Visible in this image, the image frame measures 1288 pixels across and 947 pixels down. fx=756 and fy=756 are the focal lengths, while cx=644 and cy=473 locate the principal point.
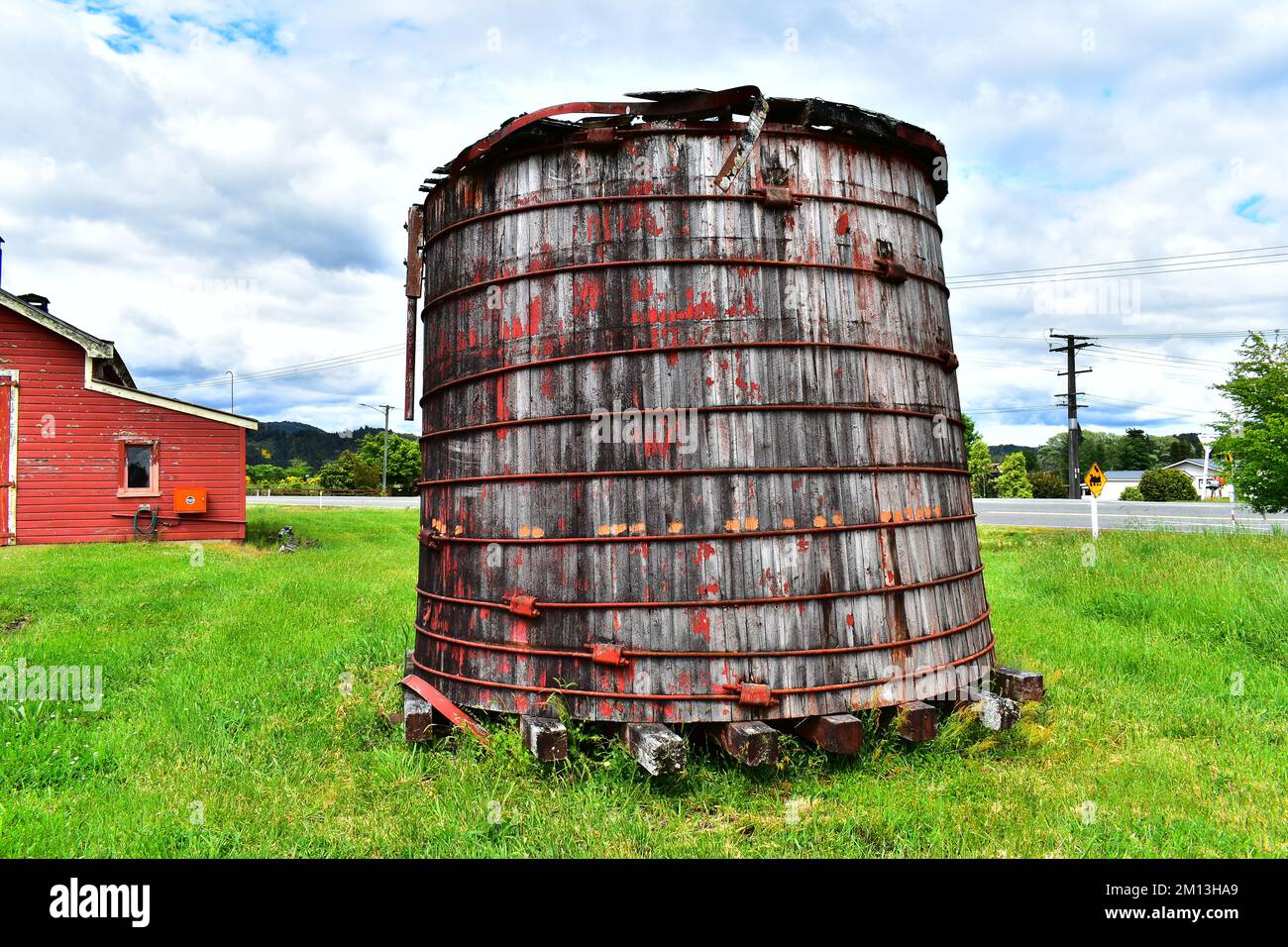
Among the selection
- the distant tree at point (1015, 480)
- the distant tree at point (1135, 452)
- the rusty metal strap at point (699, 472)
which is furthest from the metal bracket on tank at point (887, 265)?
the distant tree at point (1135, 452)

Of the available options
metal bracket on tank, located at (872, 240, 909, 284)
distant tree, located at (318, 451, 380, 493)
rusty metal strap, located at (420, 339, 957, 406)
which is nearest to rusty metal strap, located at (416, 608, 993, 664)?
rusty metal strap, located at (420, 339, 957, 406)

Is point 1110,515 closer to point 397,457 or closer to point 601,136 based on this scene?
point 601,136

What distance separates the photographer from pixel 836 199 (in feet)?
17.7

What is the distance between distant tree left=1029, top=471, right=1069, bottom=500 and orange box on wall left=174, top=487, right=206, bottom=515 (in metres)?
58.9

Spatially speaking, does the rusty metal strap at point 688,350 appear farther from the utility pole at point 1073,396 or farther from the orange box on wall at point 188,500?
the utility pole at point 1073,396

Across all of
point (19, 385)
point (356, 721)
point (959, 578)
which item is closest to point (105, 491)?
point (19, 385)

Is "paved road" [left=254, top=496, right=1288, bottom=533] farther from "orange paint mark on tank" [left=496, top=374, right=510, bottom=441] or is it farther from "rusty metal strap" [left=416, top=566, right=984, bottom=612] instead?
"orange paint mark on tank" [left=496, top=374, right=510, bottom=441]

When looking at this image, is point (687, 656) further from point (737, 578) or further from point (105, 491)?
point (105, 491)

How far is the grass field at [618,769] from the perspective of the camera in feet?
14.0

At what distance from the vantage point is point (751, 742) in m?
4.53

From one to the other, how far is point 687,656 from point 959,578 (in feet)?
7.52

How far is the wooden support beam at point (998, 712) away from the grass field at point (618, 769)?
6.4 inches

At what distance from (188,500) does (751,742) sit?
1861cm

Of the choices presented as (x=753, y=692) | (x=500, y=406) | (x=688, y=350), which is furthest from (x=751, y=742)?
(x=500, y=406)
